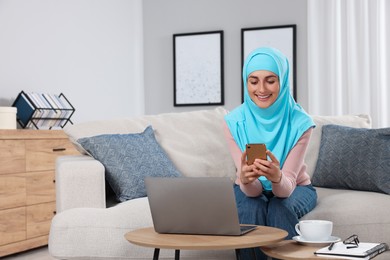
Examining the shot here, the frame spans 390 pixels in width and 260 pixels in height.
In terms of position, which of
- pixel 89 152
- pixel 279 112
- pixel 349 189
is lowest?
pixel 349 189

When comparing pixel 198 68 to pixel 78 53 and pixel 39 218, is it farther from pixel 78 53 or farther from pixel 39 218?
pixel 39 218

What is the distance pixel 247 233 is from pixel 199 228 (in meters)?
0.15

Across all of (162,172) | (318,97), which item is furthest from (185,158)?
(318,97)

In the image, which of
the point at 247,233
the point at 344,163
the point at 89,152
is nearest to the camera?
the point at 247,233

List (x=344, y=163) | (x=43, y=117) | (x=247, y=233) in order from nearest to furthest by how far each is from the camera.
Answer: (x=247, y=233), (x=344, y=163), (x=43, y=117)

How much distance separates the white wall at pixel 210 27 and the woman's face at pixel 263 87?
3.35 meters

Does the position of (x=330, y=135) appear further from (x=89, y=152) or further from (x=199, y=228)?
(x=199, y=228)

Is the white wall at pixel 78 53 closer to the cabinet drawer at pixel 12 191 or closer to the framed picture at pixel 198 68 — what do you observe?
the framed picture at pixel 198 68

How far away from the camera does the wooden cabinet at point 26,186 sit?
156 inches

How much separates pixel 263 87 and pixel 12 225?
89.2 inches

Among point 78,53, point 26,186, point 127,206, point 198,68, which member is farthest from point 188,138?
point 198,68

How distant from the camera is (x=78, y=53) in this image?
538 cm

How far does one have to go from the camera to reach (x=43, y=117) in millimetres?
4531

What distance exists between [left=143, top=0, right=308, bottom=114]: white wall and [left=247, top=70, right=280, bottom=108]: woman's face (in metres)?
3.35
